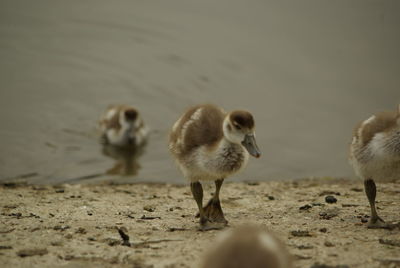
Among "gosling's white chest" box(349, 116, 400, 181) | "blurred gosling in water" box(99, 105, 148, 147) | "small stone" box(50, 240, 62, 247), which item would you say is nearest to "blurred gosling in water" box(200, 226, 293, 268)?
"small stone" box(50, 240, 62, 247)

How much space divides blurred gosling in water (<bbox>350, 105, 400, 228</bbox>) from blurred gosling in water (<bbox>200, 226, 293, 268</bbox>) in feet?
7.93

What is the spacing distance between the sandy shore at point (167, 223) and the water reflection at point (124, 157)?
983 mm

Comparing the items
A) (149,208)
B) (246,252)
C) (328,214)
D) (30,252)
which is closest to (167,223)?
(149,208)

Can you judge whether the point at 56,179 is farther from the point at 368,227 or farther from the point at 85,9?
the point at 85,9

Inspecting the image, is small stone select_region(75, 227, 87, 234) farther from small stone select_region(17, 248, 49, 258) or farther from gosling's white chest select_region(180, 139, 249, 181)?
gosling's white chest select_region(180, 139, 249, 181)

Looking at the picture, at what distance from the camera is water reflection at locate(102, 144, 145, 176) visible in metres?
9.41

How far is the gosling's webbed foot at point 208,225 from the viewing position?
19.3 feet

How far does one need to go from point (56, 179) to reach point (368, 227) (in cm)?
451

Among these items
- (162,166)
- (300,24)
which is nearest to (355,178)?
(162,166)

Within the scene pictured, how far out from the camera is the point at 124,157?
1034cm

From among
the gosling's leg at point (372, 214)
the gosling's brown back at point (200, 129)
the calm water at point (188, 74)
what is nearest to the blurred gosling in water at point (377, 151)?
the gosling's leg at point (372, 214)

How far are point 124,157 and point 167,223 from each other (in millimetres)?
4399

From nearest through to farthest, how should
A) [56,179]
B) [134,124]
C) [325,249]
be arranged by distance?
[325,249] → [56,179] → [134,124]

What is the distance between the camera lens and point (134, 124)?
1075cm
